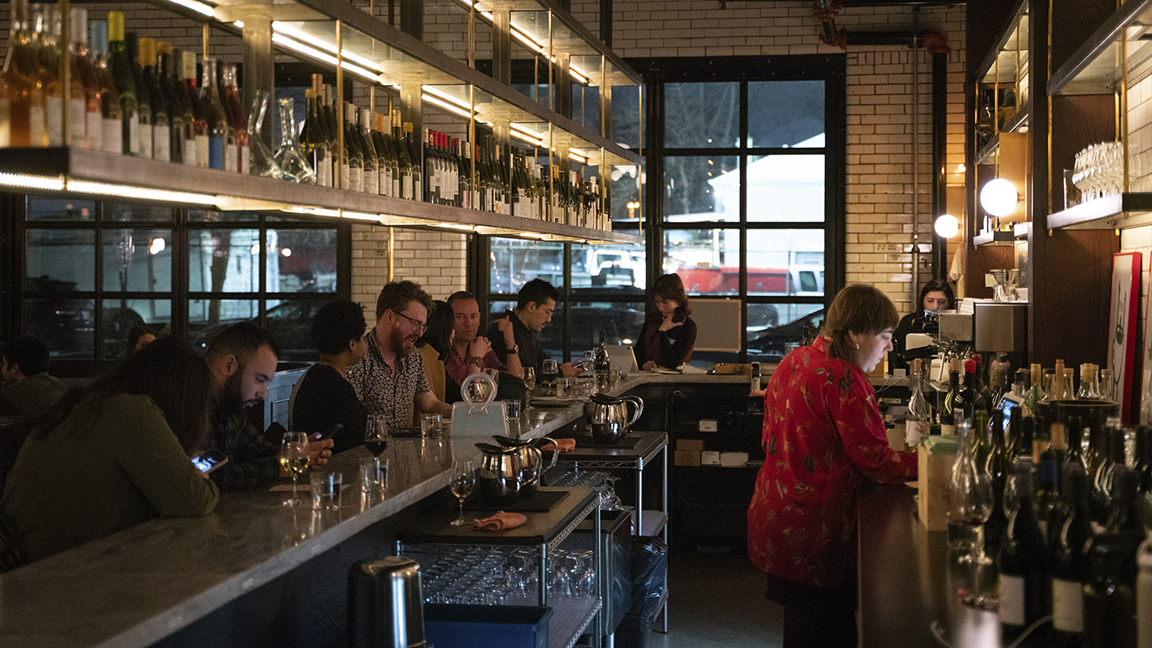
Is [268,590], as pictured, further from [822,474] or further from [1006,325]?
[1006,325]

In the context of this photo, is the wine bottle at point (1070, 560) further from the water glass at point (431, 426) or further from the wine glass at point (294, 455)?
the water glass at point (431, 426)

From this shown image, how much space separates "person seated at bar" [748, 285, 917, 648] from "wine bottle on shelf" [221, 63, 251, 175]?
1810 millimetres

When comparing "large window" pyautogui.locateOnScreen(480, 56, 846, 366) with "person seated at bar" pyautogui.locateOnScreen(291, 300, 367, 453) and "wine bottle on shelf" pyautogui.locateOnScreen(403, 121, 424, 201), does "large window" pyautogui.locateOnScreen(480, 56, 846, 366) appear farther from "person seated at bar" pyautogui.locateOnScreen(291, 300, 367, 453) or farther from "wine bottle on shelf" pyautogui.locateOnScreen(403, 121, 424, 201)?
"person seated at bar" pyautogui.locateOnScreen(291, 300, 367, 453)

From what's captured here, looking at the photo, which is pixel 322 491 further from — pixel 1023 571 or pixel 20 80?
pixel 1023 571

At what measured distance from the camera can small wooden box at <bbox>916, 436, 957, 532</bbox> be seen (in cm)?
281

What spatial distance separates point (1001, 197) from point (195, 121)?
14.6 feet

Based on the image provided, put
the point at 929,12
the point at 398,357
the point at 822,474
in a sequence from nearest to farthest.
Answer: the point at 822,474 < the point at 398,357 < the point at 929,12

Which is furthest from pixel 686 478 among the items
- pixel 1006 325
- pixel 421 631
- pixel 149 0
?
pixel 149 0

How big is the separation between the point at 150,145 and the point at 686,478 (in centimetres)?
489

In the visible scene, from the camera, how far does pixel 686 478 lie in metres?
6.94

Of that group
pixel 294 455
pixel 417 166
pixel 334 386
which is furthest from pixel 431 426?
pixel 294 455

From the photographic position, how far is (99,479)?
266cm

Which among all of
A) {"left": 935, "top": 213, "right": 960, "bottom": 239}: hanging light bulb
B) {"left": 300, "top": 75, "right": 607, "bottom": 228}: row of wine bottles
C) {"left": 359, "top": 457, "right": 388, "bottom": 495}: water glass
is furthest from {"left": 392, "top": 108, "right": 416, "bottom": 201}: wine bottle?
{"left": 935, "top": 213, "right": 960, "bottom": 239}: hanging light bulb

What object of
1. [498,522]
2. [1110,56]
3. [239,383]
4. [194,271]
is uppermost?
[1110,56]
